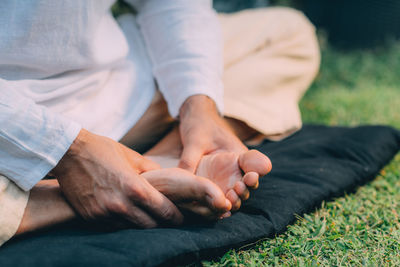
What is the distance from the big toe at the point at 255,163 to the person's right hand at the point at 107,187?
0.62 ft

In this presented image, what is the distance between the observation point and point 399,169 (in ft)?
4.67

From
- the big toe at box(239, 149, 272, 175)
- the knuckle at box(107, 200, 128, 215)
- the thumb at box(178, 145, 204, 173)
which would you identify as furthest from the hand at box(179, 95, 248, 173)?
the knuckle at box(107, 200, 128, 215)

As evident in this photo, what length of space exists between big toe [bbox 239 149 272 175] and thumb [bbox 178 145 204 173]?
15cm

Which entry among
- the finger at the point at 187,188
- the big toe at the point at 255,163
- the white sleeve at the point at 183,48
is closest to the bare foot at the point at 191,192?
the finger at the point at 187,188

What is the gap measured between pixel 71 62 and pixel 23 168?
351 mm

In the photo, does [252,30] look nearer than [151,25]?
No

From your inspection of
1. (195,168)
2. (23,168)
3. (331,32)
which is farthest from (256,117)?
(331,32)

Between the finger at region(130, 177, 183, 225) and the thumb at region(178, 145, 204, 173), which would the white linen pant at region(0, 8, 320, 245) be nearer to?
the thumb at region(178, 145, 204, 173)

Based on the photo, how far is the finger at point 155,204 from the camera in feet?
2.76

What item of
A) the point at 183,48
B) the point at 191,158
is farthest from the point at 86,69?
the point at 191,158

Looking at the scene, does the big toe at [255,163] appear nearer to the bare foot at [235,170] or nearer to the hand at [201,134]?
the bare foot at [235,170]

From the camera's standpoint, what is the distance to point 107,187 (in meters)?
0.87

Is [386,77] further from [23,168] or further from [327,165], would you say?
[23,168]

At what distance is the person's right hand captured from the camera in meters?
0.85
